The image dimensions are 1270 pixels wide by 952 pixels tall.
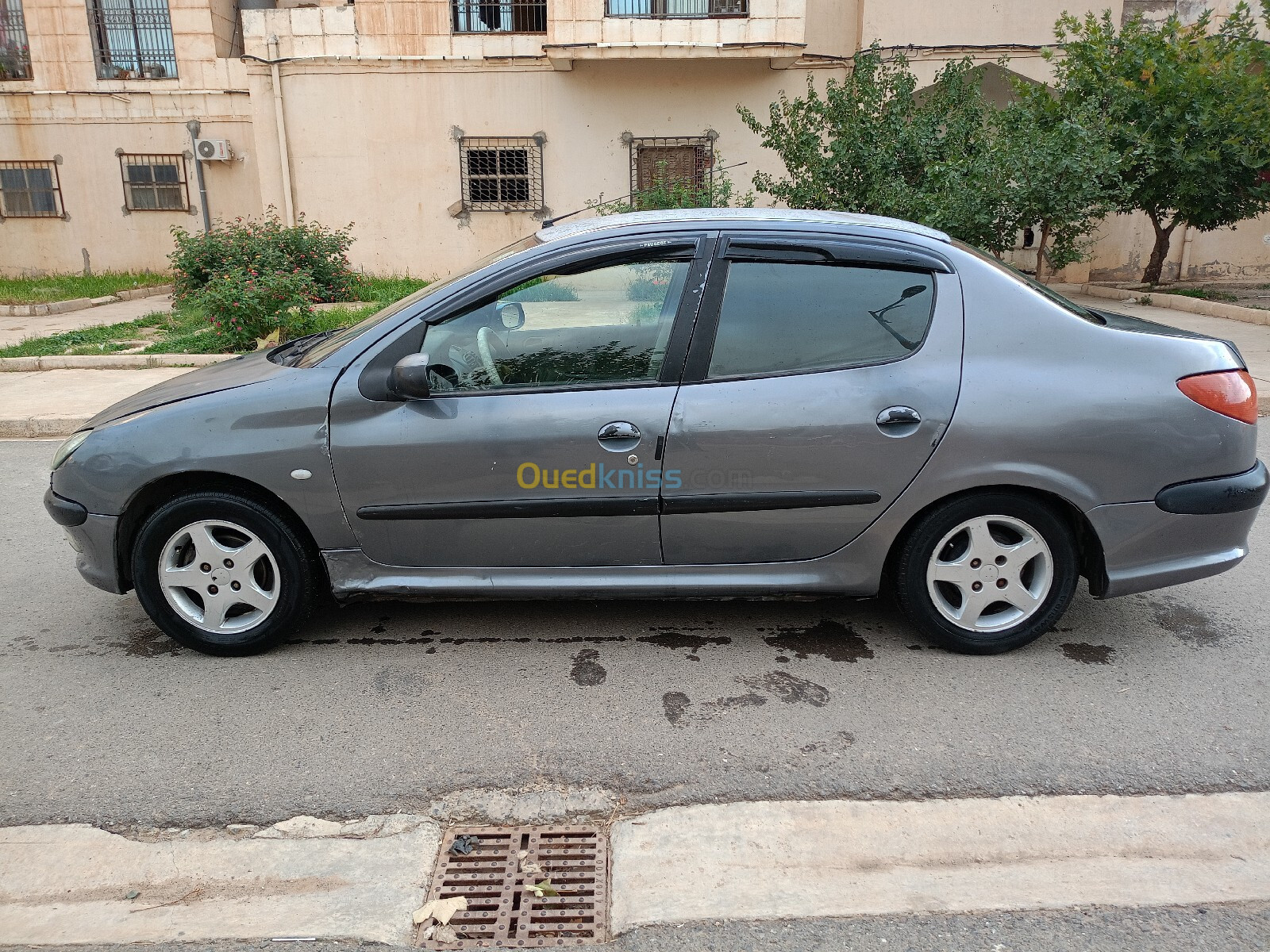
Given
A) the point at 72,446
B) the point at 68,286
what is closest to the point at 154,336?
the point at 68,286

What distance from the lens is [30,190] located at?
18.5m

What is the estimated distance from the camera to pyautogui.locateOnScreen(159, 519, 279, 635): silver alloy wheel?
3727 millimetres

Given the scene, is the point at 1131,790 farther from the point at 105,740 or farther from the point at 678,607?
the point at 105,740

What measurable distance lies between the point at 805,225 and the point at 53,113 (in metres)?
19.4

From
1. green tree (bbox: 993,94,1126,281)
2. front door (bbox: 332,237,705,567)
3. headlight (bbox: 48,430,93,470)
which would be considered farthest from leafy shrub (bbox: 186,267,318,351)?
green tree (bbox: 993,94,1126,281)

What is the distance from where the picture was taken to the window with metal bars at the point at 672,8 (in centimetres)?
1473

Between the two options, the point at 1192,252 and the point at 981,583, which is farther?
the point at 1192,252

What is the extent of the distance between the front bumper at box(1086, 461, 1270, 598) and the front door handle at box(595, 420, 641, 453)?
67.8 inches

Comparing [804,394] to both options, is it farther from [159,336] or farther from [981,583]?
[159,336]

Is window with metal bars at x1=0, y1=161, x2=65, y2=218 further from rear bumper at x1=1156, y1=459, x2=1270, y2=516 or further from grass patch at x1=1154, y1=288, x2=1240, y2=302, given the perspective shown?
rear bumper at x1=1156, y1=459, x2=1270, y2=516

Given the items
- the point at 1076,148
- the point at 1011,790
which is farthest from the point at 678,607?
the point at 1076,148

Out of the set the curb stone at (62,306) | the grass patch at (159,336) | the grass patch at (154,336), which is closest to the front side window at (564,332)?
the grass patch at (159,336)

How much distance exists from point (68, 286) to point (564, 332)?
1709 centimetres

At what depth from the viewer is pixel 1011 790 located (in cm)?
290
